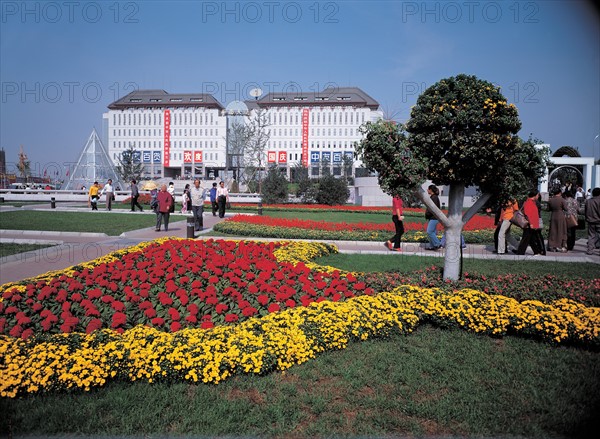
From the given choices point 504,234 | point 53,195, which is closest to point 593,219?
point 504,234

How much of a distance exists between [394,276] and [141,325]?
4.08 m

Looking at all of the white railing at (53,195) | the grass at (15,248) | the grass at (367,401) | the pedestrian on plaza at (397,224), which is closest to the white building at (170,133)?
the white railing at (53,195)

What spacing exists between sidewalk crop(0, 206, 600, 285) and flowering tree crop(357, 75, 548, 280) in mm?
1191

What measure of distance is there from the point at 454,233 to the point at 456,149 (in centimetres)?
147

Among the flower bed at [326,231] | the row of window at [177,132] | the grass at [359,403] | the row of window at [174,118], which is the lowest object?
the grass at [359,403]

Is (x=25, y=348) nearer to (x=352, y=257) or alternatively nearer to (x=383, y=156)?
(x=383, y=156)

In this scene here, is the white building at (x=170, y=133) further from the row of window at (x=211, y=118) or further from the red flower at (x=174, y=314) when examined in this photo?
the red flower at (x=174, y=314)

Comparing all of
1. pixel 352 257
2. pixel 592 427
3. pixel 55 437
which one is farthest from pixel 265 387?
pixel 352 257

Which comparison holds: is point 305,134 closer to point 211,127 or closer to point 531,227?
point 211,127

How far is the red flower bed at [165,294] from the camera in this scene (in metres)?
4.95

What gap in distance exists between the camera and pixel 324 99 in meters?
87.9

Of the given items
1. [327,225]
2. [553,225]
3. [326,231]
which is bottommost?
[326,231]

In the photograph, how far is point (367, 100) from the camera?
302 feet

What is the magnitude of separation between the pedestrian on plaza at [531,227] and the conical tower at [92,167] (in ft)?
147
